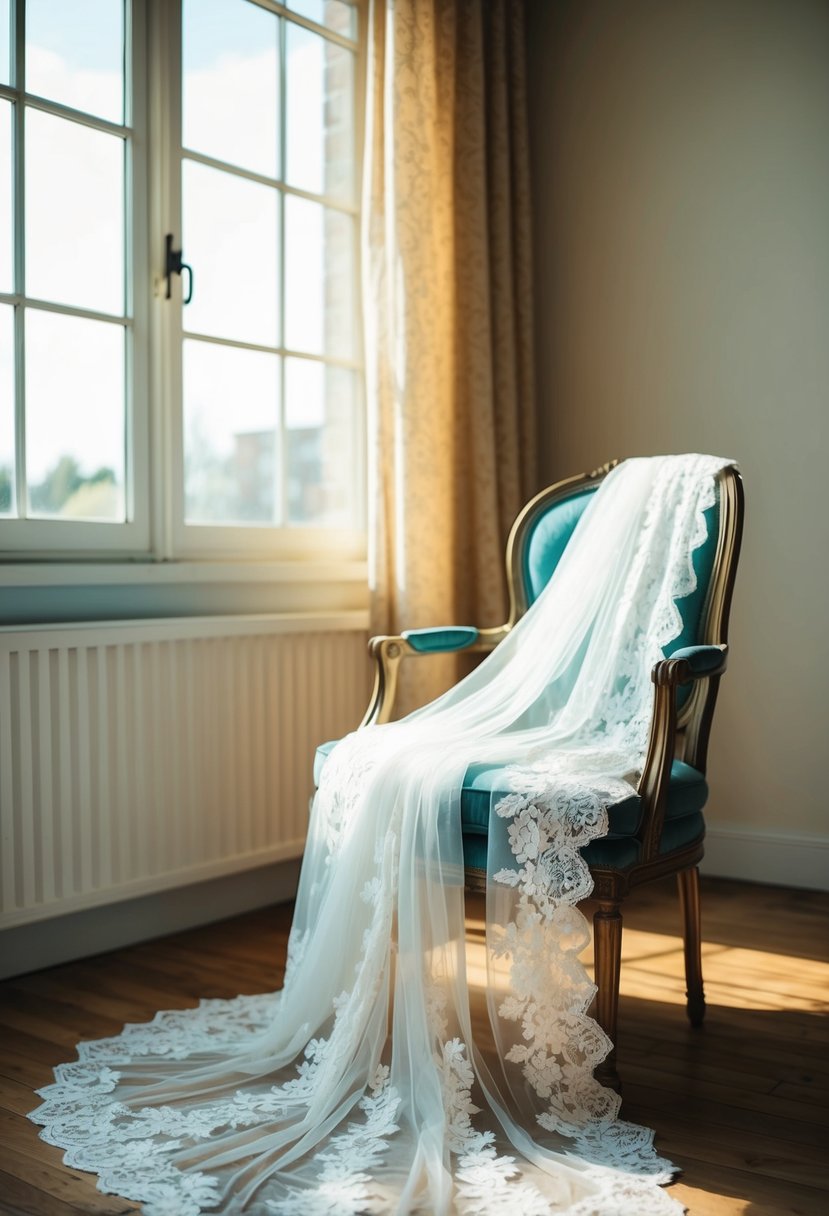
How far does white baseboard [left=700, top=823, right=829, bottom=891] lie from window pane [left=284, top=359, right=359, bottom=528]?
4.53ft

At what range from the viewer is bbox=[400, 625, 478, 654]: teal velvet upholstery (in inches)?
99.9

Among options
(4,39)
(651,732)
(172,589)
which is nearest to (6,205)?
(4,39)

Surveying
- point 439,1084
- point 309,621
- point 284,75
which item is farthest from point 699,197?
point 439,1084

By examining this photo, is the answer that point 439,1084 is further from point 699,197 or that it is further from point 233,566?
point 699,197

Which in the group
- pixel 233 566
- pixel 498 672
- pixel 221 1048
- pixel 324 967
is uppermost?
pixel 233 566

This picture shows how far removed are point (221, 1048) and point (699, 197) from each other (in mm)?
2553

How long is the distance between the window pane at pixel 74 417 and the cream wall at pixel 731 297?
146 cm

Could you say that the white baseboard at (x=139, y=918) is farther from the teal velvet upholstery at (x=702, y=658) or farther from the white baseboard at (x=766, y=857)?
the teal velvet upholstery at (x=702, y=658)

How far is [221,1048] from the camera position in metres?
2.15

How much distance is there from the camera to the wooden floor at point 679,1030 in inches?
66.8

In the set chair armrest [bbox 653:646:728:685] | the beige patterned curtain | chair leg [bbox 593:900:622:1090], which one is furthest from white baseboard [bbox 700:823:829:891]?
chair leg [bbox 593:900:622:1090]

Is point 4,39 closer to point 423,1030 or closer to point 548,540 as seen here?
point 548,540

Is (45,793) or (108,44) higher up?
(108,44)

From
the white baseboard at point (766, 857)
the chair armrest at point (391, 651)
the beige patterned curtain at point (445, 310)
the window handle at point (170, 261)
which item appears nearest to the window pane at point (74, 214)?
the window handle at point (170, 261)
